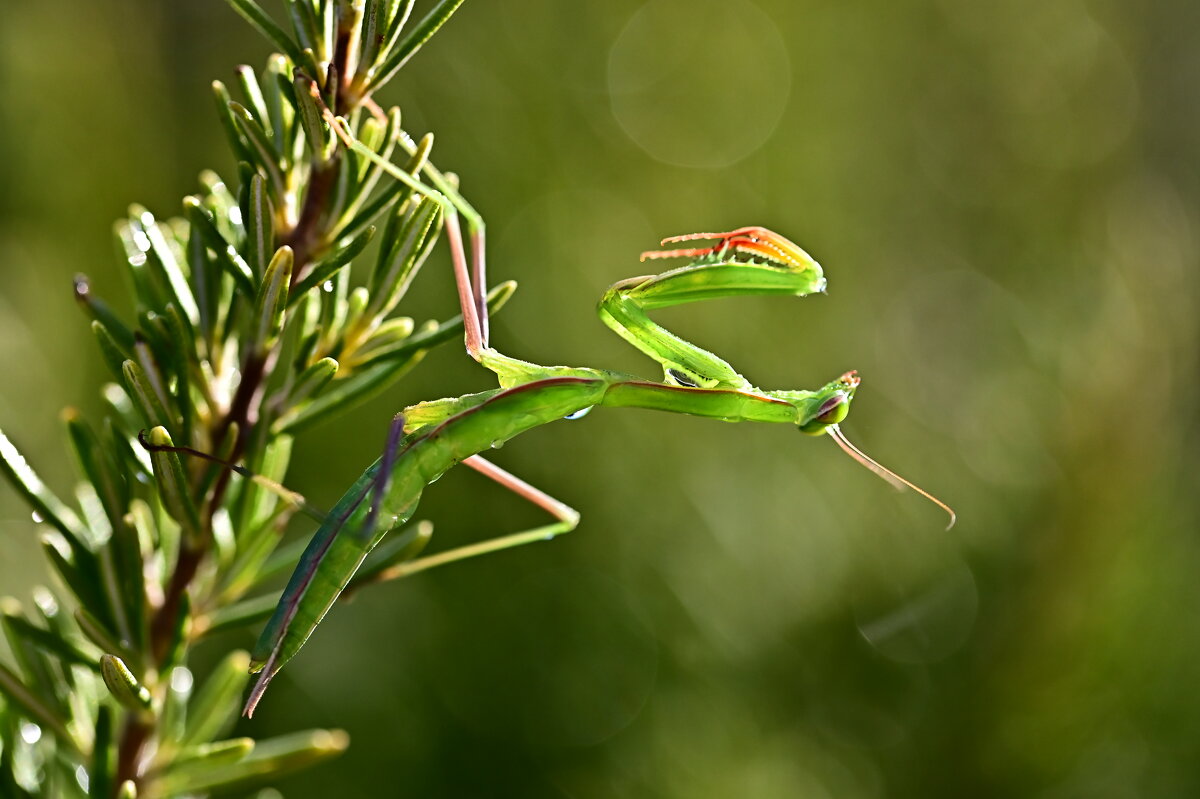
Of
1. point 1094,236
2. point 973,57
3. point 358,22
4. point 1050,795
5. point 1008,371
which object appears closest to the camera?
point 358,22

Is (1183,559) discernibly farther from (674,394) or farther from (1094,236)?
(674,394)

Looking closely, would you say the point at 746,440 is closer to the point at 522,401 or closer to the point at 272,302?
the point at 522,401

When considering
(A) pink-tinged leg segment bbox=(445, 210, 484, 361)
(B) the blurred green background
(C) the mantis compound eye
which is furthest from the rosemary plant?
(B) the blurred green background

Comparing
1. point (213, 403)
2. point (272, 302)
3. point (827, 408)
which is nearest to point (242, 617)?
point (213, 403)

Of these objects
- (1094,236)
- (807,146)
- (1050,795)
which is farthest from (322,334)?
(1094,236)

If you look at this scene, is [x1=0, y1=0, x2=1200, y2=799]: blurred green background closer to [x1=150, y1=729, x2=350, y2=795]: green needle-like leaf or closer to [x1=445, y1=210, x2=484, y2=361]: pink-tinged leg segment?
[x1=445, y1=210, x2=484, y2=361]: pink-tinged leg segment

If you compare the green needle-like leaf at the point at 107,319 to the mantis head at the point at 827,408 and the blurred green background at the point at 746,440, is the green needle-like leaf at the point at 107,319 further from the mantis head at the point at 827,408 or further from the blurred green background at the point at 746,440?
the blurred green background at the point at 746,440
